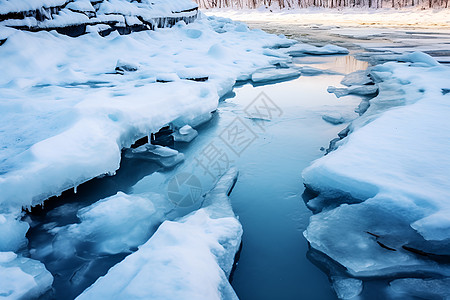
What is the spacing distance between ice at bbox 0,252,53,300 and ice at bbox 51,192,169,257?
0.30 m

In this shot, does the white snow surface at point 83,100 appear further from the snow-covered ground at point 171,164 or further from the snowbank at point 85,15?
the snowbank at point 85,15

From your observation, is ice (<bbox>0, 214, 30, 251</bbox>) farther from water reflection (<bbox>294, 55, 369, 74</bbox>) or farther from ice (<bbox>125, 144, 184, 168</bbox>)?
water reflection (<bbox>294, 55, 369, 74</bbox>)


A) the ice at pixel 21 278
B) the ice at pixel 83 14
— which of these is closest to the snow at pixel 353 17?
the ice at pixel 83 14

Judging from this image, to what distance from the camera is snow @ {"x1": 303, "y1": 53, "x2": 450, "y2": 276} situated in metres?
1.77

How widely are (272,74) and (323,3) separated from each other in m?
22.4

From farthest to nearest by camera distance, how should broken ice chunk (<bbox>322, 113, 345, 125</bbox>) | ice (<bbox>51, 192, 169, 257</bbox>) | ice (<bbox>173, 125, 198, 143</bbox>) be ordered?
1. broken ice chunk (<bbox>322, 113, 345, 125</bbox>)
2. ice (<bbox>173, 125, 198, 143</bbox>)
3. ice (<bbox>51, 192, 169, 257</bbox>)

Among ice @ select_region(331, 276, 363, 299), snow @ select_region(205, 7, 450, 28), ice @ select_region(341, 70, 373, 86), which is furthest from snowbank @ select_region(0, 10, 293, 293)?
snow @ select_region(205, 7, 450, 28)

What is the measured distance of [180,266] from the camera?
151cm

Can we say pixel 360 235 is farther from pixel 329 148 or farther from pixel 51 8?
Answer: pixel 51 8

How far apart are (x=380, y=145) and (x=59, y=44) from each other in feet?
20.0

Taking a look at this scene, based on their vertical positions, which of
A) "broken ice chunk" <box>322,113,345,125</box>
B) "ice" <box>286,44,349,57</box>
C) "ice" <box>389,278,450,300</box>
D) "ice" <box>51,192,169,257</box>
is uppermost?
"ice" <box>286,44,349,57</box>

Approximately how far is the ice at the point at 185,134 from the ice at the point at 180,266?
1819 millimetres

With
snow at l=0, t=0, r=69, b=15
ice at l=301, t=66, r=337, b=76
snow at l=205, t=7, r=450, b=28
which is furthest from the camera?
snow at l=205, t=7, r=450, b=28

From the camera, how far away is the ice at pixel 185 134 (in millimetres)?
3803
